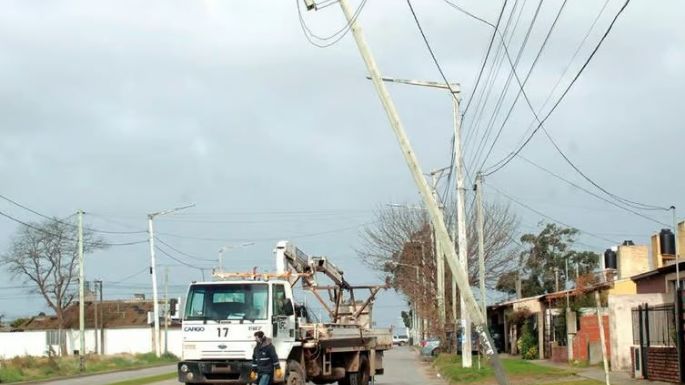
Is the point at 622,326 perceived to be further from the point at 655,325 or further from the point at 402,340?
the point at 402,340

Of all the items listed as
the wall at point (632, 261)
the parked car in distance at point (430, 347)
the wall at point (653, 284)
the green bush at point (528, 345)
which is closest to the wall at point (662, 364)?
the wall at point (653, 284)

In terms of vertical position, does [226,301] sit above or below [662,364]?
above

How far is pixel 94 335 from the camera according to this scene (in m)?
95.1

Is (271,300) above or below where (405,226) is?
below

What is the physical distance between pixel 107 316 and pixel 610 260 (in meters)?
68.0

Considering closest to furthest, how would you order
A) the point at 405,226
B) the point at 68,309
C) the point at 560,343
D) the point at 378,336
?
the point at 378,336
the point at 560,343
the point at 405,226
the point at 68,309

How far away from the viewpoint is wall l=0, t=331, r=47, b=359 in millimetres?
94500

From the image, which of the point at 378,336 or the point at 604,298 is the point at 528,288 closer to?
the point at 604,298

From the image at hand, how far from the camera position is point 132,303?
353 feet

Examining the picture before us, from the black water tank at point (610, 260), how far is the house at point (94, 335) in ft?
166

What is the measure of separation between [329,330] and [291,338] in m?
2.22

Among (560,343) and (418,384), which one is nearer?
(418,384)

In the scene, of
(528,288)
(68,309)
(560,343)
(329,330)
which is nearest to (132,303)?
(68,309)

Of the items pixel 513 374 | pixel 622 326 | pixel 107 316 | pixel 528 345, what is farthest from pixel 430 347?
pixel 107 316
